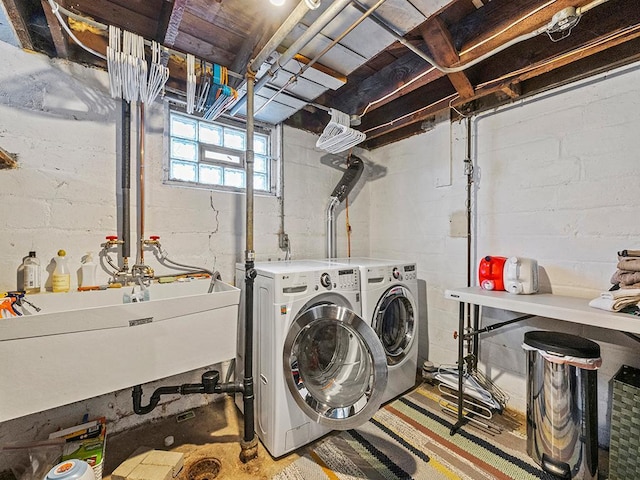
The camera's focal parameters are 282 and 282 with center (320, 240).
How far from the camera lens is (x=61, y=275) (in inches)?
59.8

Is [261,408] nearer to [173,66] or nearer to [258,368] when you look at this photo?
[258,368]

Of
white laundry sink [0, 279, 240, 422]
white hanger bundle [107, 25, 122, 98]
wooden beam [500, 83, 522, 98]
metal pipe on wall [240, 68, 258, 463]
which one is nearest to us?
white laundry sink [0, 279, 240, 422]

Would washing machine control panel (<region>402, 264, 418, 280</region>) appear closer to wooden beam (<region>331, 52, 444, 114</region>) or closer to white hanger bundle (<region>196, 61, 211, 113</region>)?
wooden beam (<region>331, 52, 444, 114</region>)

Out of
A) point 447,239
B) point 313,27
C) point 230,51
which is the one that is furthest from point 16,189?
point 447,239

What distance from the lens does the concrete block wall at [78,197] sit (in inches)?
58.6

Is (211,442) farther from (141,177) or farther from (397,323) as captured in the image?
(141,177)

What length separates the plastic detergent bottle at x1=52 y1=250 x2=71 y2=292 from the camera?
4.93 ft

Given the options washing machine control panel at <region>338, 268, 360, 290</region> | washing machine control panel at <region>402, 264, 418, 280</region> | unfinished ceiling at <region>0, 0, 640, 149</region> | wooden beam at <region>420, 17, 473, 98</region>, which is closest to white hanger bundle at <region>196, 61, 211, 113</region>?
unfinished ceiling at <region>0, 0, 640, 149</region>

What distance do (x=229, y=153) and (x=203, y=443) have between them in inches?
78.1

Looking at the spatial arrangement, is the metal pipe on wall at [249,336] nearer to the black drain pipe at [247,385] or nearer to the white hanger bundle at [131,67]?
the black drain pipe at [247,385]

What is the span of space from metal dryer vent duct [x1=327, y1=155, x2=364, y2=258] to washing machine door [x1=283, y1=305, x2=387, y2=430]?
1037 mm

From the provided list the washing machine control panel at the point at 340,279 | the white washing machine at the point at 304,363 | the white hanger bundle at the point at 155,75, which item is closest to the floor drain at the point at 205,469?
the white washing machine at the point at 304,363

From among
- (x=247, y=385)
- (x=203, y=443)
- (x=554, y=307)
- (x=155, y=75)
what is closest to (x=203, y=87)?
(x=155, y=75)

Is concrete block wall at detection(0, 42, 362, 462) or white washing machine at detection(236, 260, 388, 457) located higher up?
concrete block wall at detection(0, 42, 362, 462)
